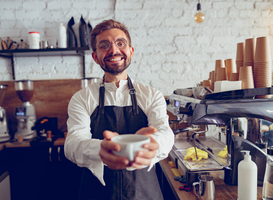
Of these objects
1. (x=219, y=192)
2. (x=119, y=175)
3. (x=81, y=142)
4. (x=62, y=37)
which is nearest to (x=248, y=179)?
(x=219, y=192)

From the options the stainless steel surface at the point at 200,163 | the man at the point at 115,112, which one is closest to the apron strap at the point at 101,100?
the man at the point at 115,112

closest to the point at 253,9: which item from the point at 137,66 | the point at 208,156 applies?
the point at 137,66

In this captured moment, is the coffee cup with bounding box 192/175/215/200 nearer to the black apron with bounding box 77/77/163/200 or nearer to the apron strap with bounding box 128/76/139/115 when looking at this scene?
the black apron with bounding box 77/77/163/200

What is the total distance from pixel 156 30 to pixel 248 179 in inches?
77.2

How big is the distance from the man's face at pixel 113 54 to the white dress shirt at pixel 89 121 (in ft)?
0.34

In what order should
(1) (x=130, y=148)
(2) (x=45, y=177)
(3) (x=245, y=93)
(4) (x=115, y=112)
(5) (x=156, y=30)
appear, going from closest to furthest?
(1) (x=130, y=148), (3) (x=245, y=93), (4) (x=115, y=112), (2) (x=45, y=177), (5) (x=156, y=30)

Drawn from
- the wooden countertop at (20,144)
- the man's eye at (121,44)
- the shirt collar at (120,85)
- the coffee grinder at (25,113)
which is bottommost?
the wooden countertop at (20,144)

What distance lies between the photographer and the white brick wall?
2492mm

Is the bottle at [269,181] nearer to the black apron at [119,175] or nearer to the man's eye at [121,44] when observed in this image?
the black apron at [119,175]

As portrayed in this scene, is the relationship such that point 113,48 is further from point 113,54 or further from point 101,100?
point 101,100

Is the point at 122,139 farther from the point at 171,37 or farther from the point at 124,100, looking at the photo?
the point at 171,37

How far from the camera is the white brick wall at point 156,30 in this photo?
249cm

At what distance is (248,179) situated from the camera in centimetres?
99

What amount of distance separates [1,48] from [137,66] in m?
1.50
